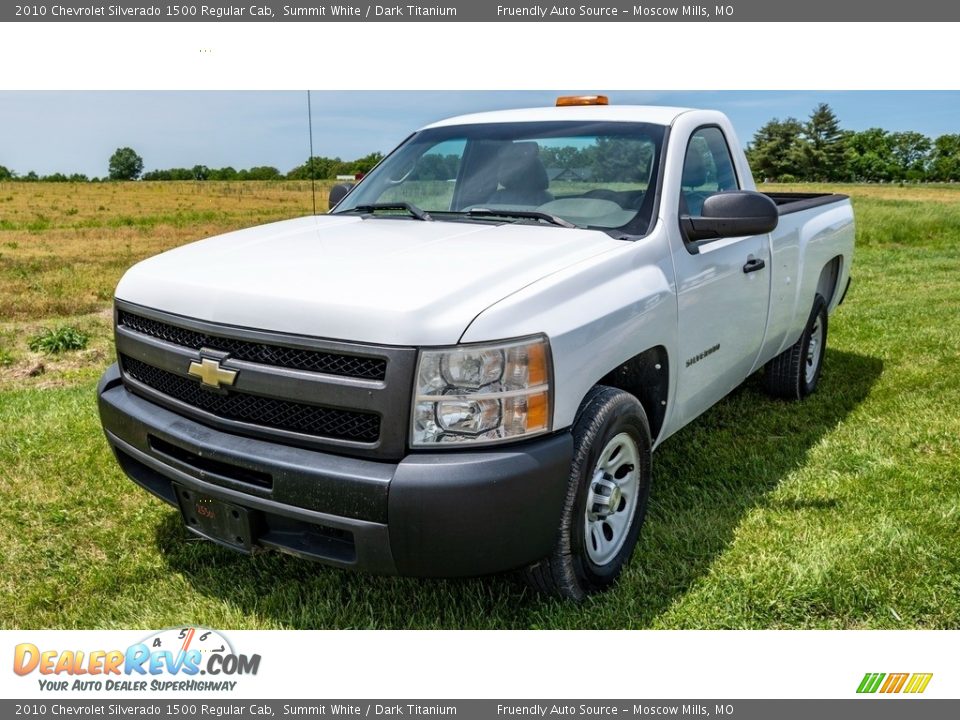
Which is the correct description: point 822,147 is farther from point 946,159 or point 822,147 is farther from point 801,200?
point 801,200

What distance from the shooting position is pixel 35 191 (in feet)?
72.2

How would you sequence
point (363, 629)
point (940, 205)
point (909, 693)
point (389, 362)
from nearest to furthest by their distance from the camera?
point (389, 362), point (909, 693), point (363, 629), point (940, 205)

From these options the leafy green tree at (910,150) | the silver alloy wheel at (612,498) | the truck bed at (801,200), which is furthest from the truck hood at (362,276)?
the leafy green tree at (910,150)

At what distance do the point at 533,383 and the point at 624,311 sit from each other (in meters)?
0.65

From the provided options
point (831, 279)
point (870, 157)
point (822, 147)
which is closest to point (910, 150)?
point (870, 157)

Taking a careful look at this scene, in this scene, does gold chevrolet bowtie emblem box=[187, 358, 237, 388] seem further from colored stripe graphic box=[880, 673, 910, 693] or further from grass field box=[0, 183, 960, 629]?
colored stripe graphic box=[880, 673, 910, 693]

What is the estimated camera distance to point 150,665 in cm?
288

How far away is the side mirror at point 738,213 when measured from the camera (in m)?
3.55

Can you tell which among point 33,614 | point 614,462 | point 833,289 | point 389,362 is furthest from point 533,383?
point 833,289

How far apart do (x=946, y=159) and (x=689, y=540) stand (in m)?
118

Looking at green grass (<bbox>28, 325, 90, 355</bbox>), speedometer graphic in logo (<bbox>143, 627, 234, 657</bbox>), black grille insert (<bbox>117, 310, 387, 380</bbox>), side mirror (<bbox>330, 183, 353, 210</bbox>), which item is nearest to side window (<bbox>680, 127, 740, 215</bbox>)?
black grille insert (<bbox>117, 310, 387, 380</bbox>)

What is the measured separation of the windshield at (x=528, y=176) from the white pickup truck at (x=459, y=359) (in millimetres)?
14

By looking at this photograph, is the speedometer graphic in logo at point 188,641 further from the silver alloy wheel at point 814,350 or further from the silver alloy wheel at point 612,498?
the silver alloy wheel at point 814,350

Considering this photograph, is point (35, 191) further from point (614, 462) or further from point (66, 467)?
point (614, 462)
